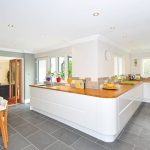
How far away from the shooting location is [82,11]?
1.81m

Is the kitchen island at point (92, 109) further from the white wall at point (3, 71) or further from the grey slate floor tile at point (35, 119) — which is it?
the white wall at point (3, 71)

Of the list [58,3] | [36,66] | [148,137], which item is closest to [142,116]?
[148,137]

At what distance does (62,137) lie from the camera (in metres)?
2.37

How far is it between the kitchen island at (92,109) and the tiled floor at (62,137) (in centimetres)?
15

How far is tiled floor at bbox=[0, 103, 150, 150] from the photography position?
2.06 metres

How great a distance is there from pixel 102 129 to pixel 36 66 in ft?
13.9

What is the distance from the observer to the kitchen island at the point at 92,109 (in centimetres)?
210

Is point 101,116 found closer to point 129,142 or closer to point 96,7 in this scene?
point 129,142

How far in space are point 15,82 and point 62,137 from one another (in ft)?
12.2

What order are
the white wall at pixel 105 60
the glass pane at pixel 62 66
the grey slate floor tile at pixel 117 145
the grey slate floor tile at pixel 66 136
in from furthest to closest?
the glass pane at pixel 62 66 < the white wall at pixel 105 60 < the grey slate floor tile at pixel 66 136 < the grey slate floor tile at pixel 117 145

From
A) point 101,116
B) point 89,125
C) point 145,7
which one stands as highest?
point 145,7

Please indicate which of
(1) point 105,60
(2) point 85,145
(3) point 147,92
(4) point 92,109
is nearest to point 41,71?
(1) point 105,60

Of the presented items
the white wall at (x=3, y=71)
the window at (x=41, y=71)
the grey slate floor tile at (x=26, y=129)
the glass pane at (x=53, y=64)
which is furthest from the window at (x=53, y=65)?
the white wall at (x=3, y=71)

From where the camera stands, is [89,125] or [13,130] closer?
[89,125]
